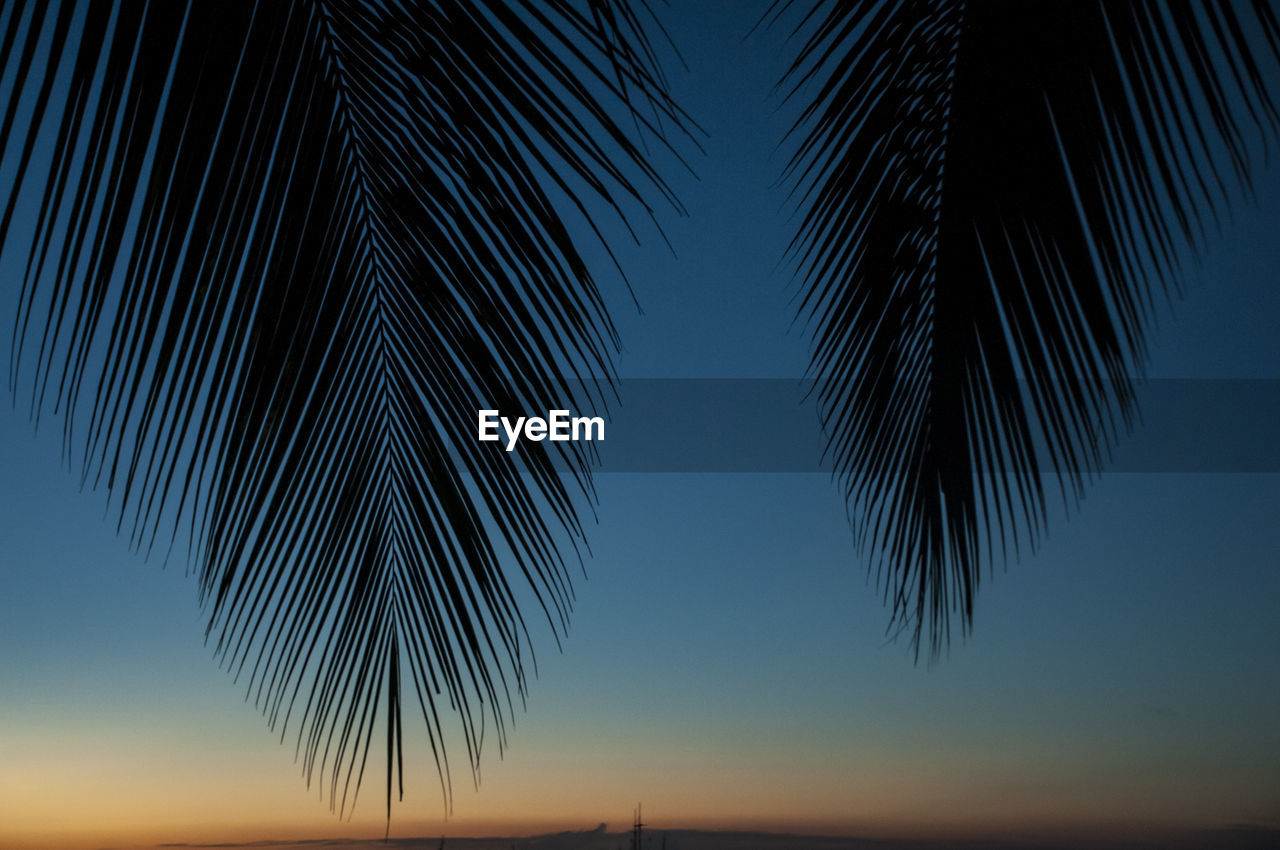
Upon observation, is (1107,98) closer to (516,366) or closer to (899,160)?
(899,160)

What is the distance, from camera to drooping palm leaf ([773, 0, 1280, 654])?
42.0 inches

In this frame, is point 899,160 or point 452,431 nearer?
point 452,431

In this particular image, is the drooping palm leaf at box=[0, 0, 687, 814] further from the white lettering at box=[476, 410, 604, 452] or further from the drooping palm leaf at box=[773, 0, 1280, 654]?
the drooping palm leaf at box=[773, 0, 1280, 654]

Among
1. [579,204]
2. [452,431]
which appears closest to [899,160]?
[579,204]

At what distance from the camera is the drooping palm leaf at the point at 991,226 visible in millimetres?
1066

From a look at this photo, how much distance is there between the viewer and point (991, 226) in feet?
4.54

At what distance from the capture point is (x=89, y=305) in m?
0.78

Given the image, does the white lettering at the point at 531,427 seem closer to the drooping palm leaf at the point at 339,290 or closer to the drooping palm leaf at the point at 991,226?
the drooping palm leaf at the point at 339,290

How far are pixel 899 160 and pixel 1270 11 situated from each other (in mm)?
680

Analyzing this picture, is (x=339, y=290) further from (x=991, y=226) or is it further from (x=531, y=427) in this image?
(x=991, y=226)

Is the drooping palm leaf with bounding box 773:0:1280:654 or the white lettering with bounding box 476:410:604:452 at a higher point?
the drooping palm leaf with bounding box 773:0:1280:654

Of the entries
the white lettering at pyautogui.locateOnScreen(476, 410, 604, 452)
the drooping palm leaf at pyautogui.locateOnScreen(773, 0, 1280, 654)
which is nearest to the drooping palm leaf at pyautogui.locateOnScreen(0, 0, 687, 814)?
the white lettering at pyautogui.locateOnScreen(476, 410, 604, 452)

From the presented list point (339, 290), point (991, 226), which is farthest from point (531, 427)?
point (991, 226)

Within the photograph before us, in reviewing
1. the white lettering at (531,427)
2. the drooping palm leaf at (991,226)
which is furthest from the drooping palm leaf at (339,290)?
the drooping palm leaf at (991,226)
